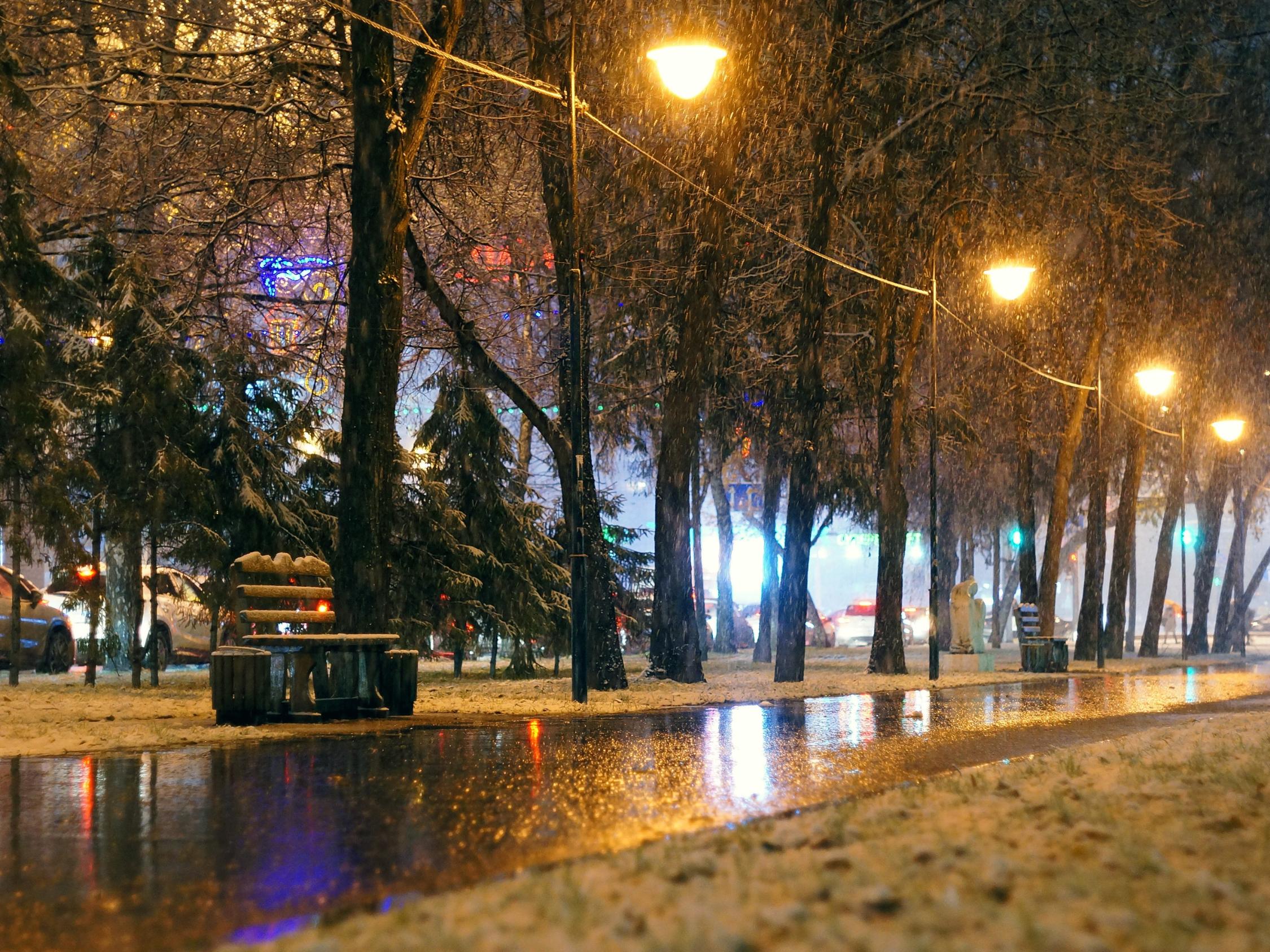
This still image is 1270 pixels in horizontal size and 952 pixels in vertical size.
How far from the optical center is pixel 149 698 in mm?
18469

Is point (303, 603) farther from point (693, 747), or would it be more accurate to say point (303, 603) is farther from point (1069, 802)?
point (1069, 802)

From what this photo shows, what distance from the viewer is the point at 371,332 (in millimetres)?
16547

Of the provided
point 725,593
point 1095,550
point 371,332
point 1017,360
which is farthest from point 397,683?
point 725,593

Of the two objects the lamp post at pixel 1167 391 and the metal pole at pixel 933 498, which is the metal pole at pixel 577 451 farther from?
the lamp post at pixel 1167 391

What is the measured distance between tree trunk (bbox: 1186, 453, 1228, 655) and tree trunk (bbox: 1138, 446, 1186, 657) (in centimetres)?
204

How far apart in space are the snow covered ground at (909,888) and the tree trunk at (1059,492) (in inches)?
1026

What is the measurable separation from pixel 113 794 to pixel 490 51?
1452cm

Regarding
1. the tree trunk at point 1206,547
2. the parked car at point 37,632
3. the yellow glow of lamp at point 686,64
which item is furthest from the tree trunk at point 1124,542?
the parked car at point 37,632

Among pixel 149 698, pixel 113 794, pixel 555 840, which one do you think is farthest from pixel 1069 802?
pixel 149 698

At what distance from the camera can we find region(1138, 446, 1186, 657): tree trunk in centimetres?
4225

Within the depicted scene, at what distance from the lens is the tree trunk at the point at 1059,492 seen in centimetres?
3300

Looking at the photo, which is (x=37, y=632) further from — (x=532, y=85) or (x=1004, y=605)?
(x=1004, y=605)

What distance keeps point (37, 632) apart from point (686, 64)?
16.7 metres

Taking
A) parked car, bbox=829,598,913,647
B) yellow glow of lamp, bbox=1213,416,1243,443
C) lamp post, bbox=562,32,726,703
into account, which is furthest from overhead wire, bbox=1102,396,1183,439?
lamp post, bbox=562,32,726,703
